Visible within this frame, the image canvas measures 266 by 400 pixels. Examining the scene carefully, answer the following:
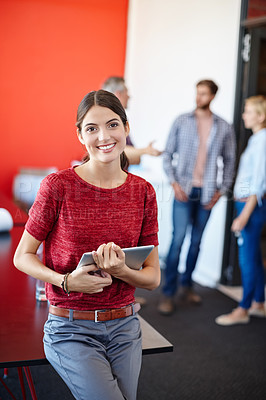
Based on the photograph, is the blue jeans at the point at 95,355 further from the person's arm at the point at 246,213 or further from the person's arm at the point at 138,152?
the person's arm at the point at 246,213

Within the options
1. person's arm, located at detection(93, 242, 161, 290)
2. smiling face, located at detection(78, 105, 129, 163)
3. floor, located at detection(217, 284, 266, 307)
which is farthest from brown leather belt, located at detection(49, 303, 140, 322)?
floor, located at detection(217, 284, 266, 307)

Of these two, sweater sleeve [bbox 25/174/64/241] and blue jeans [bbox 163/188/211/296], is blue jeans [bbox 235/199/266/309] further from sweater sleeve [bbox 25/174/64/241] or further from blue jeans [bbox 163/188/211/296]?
sweater sleeve [bbox 25/174/64/241]

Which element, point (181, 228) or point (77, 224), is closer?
point (77, 224)

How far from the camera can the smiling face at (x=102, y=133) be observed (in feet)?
4.63

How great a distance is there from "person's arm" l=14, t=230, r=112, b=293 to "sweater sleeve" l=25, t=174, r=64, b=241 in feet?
0.10

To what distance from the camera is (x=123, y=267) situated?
137cm

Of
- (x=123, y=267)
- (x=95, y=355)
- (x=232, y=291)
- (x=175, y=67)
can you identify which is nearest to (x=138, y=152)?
(x=123, y=267)

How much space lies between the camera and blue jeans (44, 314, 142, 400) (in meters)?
1.28

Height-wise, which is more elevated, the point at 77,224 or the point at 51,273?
the point at 77,224

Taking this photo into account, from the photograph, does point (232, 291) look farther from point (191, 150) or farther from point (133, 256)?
point (133, 256)

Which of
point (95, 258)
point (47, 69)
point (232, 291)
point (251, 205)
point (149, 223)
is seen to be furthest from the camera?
point (47, 69)

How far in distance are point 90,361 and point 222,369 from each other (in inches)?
56.4

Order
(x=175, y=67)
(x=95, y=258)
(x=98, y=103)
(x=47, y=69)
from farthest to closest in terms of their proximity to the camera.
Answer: (x=47, y=69), (x=175, y=67), (x=98, y=103), (x=95, y=258)

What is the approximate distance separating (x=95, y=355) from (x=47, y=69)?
12.6 feet
